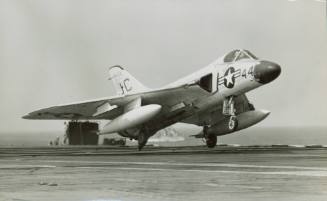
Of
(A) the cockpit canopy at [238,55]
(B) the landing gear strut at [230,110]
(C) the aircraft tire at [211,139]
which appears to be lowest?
(C) the aircraft tire at [211,139]

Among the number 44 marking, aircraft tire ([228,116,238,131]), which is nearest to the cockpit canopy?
the number 44 marking

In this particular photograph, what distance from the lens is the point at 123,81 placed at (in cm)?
2025

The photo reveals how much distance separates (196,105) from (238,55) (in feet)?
6.01

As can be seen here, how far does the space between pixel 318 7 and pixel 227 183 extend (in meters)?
5.97

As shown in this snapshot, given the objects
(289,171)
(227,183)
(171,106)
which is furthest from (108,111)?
(227,183)

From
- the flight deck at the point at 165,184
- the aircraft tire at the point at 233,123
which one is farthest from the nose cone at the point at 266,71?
the flight deck at the point at 165,184

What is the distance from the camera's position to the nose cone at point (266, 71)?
14153 mm

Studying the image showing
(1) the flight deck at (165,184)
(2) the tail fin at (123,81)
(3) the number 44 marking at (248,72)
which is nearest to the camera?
(1) the flight deck at (165,184)

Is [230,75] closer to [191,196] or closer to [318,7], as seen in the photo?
[318,7]

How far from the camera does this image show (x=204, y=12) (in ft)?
38.3

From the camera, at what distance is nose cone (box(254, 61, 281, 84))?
1415 centimetres

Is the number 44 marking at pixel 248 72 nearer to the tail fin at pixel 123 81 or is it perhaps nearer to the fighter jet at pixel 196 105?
the fighter jet at pixel 196 105

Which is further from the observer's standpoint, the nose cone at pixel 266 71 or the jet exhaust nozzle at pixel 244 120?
the jet exhaust nozzle at pixel 244 120

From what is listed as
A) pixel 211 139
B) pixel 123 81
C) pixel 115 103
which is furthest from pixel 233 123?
pixel 123 81
